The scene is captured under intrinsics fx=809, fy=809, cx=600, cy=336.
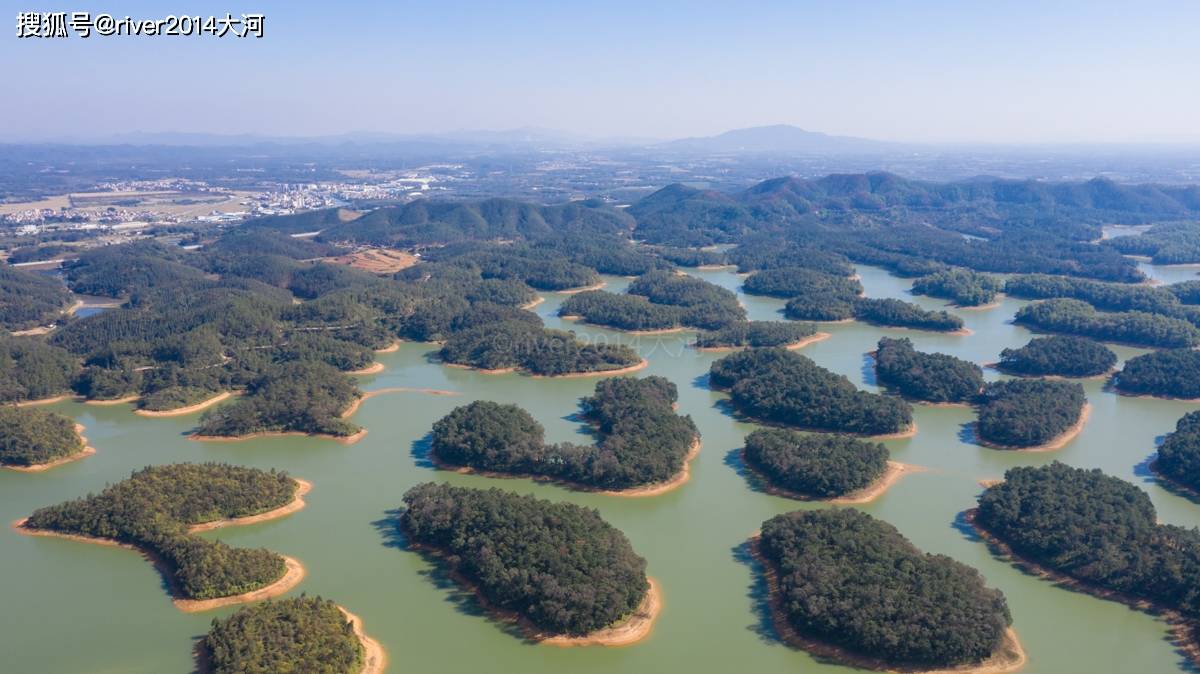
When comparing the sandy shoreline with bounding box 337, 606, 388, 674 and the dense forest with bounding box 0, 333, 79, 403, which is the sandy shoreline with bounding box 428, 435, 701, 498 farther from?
the dense forest with bounding box 0, 333, 79, 403

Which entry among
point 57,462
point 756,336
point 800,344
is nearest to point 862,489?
point 756,336

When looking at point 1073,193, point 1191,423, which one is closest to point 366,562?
point 1191,423

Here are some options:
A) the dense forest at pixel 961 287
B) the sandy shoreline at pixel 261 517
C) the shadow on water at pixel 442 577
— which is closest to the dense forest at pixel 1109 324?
the dense forest at pixel 961 287

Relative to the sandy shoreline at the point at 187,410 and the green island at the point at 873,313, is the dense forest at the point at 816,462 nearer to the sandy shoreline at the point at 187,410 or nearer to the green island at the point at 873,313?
the green island at the point at 873,313

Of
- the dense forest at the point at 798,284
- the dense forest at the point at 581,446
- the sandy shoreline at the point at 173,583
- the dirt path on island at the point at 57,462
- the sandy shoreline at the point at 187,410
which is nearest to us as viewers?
the sandy shoreline at the point at 173,583

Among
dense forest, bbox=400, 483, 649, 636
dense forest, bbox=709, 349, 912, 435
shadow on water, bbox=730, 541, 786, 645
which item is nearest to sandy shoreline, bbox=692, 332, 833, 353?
dense forest, bbox=709, 349, 912, 435

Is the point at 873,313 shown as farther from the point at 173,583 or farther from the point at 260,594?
the point at 173,583
